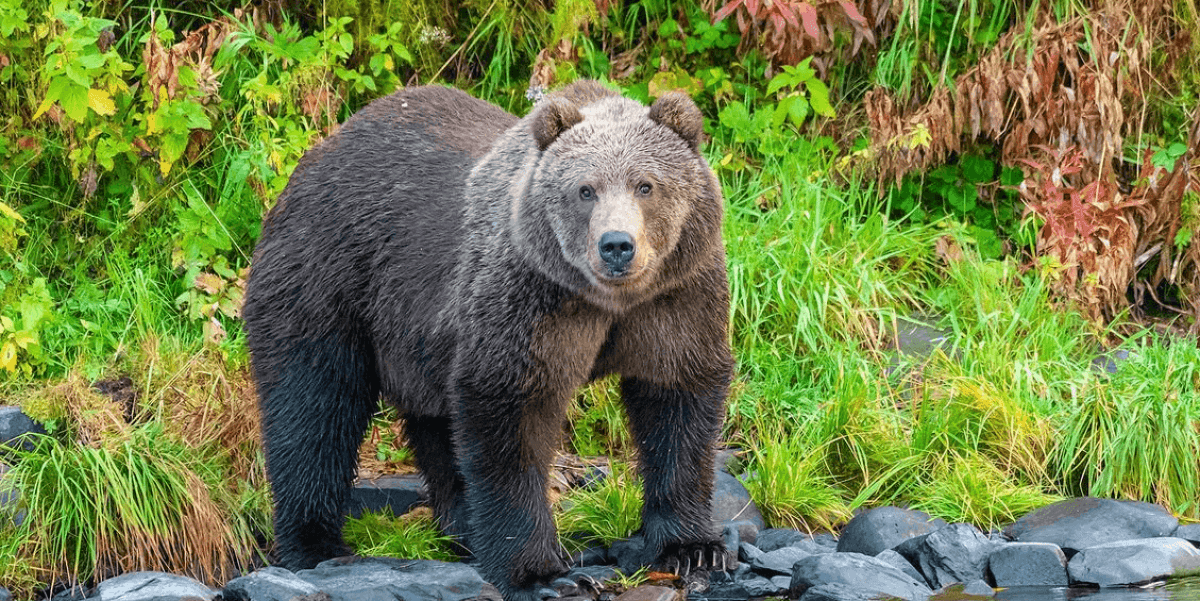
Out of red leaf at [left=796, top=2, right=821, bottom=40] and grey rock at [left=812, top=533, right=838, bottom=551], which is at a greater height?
red leaf at [left=796, top=2, right=821, bottom=40]

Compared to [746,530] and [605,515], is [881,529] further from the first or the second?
[605,515]

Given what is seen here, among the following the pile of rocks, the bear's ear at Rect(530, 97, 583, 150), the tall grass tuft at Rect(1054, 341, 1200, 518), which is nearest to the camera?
the bear's ear at Rect(530, 97, 583, 150)

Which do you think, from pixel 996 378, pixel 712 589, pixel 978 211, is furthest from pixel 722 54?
pixel 712 589

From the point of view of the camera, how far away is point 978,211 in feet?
27.3

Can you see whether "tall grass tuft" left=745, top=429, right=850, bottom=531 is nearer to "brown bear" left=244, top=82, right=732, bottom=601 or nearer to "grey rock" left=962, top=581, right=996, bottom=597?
"brown bear" left=244, top=82, right=732, bottom=601

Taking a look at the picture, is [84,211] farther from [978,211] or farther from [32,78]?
[978,211]

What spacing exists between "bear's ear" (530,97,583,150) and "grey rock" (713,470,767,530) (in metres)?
1.76

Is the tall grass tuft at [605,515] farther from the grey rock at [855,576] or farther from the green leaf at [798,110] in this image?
the green leaf at [798,110]

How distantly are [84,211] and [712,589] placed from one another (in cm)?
444

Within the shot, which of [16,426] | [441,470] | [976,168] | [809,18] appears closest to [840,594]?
Result: [441,470]

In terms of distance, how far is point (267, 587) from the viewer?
523cm

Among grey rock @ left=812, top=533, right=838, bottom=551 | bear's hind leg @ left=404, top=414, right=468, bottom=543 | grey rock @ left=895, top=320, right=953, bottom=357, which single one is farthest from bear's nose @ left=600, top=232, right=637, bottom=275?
grey rock @ left=895, top=320, right=953, bottom=357

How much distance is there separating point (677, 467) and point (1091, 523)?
5.68 ft

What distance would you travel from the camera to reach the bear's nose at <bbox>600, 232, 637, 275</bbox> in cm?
471
